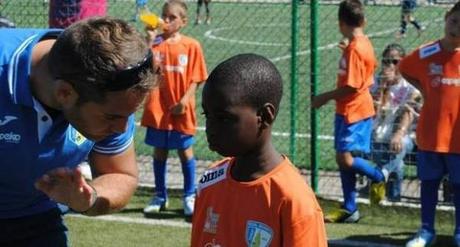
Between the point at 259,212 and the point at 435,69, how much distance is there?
4.05 meters

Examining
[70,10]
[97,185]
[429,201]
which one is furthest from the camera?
[70,10]

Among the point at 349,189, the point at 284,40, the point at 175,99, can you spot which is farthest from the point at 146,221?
the point at 284,40

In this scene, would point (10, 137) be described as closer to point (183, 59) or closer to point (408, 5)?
point (183, 59)

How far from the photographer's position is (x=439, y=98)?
7.27 metres

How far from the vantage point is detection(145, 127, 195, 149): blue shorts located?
8227 mm

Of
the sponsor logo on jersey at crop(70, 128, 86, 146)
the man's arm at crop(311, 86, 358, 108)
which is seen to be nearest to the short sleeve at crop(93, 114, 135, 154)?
the sponsor logo on jersey at crop(70, 128, 86, 146)

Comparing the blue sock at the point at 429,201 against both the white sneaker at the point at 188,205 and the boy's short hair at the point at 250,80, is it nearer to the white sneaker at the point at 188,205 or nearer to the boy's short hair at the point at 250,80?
the white sneaker at the point at 188,205

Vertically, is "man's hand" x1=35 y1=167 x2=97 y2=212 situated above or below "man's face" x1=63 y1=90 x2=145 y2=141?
below

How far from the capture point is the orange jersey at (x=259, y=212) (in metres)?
3.41

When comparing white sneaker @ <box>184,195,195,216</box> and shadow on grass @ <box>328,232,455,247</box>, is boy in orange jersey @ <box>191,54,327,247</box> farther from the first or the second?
white sneaker @ <box>184,195,195,216</box>

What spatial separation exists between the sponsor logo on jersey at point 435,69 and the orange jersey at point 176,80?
1838 millimetres

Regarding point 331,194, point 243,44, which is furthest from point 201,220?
point 243,44

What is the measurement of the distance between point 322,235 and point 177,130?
15.9ft

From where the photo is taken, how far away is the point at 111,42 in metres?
3.37
